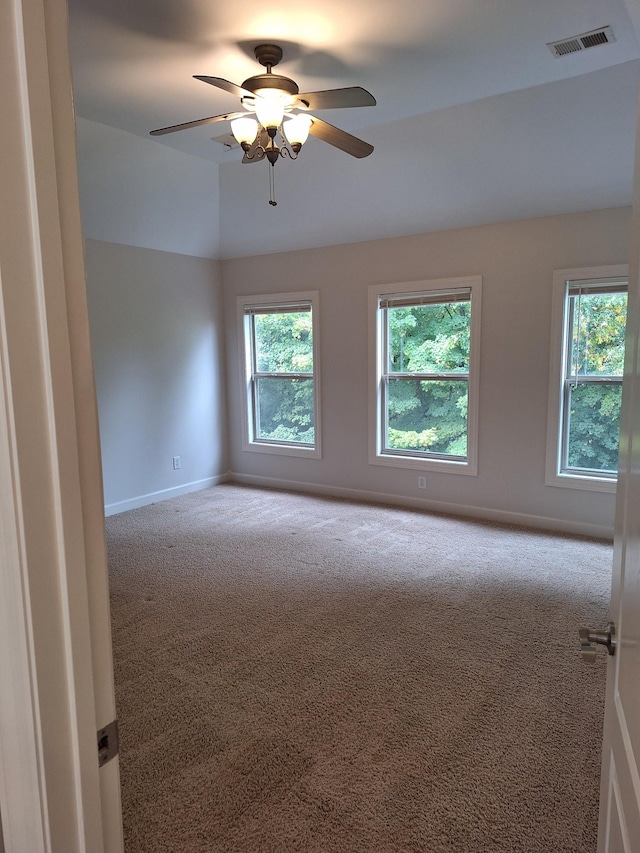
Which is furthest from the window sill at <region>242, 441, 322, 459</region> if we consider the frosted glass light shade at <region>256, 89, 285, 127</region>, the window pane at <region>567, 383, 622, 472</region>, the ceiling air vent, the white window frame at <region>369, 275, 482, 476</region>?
the ceiling air vent

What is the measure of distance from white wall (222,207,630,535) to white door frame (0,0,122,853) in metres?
4.23

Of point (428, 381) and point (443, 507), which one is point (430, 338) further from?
point (443, 507)

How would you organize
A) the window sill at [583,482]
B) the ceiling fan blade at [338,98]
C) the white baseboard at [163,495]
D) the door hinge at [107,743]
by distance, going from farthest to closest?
the white baseboard at [163,495], the window sill at [583,482], the ceiling fan blade at [338,98], the door hinge at [107,743]

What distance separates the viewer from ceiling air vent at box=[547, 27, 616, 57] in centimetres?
268

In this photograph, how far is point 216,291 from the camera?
6074 millimetres

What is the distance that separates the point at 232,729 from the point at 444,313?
3.74m

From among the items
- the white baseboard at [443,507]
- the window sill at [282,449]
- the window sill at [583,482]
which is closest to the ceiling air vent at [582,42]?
the window sill at [583,482]

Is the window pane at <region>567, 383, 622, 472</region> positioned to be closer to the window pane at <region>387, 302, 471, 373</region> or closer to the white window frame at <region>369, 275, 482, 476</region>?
the white window frame at <region>369, 275, 482, 476</region>

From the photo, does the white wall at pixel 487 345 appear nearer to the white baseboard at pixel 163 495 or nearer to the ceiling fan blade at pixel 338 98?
the white baseboard at pixel 163 495

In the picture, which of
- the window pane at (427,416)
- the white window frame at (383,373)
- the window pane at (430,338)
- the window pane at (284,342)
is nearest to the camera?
the white window frame at (383,373)

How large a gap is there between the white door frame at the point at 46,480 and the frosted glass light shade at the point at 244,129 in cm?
213

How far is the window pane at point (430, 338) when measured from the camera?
15.8ft

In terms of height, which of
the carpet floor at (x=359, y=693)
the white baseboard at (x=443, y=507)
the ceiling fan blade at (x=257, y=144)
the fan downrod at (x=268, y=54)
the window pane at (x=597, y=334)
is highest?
the fan downrod at (x=268, y=54)

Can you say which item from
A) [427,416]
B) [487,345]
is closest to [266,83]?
[487,345]
